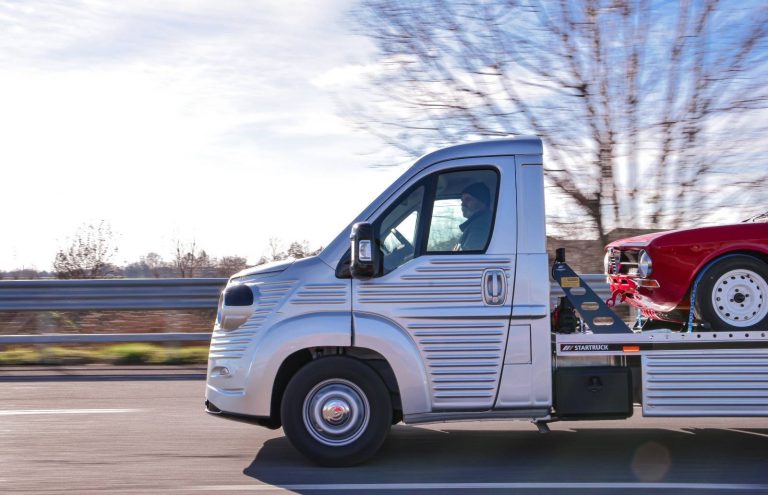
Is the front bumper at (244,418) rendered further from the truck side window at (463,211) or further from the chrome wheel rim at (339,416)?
the truck side window at (463,211)

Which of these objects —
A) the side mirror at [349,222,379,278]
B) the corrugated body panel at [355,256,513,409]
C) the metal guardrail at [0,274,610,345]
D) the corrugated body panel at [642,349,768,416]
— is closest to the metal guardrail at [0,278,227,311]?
the metal guardrail at [0,274,610,345]

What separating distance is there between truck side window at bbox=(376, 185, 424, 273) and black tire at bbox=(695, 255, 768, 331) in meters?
2.15

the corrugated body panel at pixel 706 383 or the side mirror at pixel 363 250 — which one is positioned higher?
the side mirror at pixel 363 250

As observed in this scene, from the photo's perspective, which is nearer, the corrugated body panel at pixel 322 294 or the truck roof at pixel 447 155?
the corrugated body panel at pixel 322 294

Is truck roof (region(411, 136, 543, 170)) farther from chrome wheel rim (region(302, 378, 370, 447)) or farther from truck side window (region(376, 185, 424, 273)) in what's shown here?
chrome wheel rim (region(302, 378, 370, 447))

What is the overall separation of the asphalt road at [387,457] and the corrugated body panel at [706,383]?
1.37 ft

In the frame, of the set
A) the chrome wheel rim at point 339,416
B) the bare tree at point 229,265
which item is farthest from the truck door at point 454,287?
the bare tree at point 229,265

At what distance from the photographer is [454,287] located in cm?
599

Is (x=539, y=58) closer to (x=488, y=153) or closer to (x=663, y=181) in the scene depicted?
(x=663, y=181)

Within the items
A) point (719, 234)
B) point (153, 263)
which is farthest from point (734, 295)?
point (153, 263)

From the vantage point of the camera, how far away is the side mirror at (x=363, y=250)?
5.90 m

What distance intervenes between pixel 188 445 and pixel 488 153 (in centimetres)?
321

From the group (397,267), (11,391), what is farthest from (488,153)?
(11,391)

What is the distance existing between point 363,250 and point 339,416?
117 centimetres
